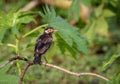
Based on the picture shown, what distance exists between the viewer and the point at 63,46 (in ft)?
7.93

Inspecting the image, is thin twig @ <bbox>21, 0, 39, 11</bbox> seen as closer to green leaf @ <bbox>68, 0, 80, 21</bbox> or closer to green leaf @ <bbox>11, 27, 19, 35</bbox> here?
green leaf @ <bbox>68, 0, 80, 21</bbox>

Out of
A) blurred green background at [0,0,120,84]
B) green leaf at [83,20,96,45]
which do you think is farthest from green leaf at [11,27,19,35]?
green leaf at [83,20,96,45]

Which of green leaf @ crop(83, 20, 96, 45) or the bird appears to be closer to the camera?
the bird

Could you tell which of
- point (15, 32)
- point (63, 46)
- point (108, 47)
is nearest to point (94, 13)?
point (108, 47)

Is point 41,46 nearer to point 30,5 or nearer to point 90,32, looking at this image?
point 90,32

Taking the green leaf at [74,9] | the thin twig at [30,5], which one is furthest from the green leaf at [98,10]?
the thin twig at [30,5]

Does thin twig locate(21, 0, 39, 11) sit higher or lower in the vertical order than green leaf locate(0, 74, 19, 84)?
lower

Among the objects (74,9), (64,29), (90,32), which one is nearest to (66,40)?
(64,29)

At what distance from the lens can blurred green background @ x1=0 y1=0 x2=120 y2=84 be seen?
2.20m

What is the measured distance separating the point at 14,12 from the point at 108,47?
2.01 meters

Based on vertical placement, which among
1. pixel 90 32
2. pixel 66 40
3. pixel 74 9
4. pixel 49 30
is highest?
pixel 49 30

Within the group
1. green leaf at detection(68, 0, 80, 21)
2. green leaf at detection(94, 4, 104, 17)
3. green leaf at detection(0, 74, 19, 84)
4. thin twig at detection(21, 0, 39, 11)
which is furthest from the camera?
thin twig at detection(21, 0, 39, 11)

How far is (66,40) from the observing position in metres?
2.18

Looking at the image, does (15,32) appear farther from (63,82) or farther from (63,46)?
(63,82)
